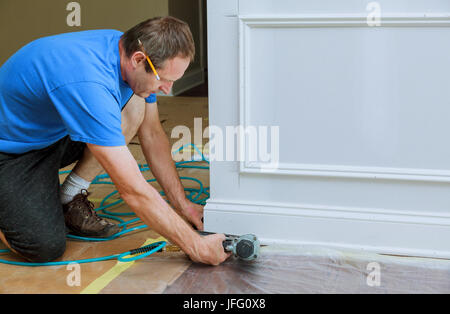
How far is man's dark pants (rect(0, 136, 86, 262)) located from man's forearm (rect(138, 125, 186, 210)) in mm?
379

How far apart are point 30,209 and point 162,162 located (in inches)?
19.9

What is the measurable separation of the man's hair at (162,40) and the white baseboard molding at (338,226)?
0.65m

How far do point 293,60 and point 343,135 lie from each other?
30 cm

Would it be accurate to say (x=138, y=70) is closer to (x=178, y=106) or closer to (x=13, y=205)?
(x=13, y=205)

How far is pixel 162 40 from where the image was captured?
1.54 m

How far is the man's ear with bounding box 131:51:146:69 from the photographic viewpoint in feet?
5.16

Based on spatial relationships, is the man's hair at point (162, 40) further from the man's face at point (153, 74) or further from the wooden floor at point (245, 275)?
the wooden floor at point (245, 275)

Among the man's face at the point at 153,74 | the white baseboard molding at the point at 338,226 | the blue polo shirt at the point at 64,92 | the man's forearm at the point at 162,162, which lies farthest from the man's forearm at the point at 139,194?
the man's forearm at the point at 162,162

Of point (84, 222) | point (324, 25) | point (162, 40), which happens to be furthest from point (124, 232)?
point (324, 25)

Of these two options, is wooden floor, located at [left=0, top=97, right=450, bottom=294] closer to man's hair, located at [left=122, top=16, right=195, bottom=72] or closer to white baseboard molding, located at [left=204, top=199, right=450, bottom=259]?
white baseboard molding, located at [left=204, top=199, right=450, bottom=259]

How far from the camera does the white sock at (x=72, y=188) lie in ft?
7.02

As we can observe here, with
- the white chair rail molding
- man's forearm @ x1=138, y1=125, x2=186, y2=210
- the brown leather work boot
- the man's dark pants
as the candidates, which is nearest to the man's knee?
the man's dark pants

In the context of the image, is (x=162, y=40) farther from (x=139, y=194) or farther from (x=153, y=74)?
(x=139, y=194)

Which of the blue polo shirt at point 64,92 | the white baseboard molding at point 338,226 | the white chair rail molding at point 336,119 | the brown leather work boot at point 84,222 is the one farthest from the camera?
the brown leather work boot at point 84,222
